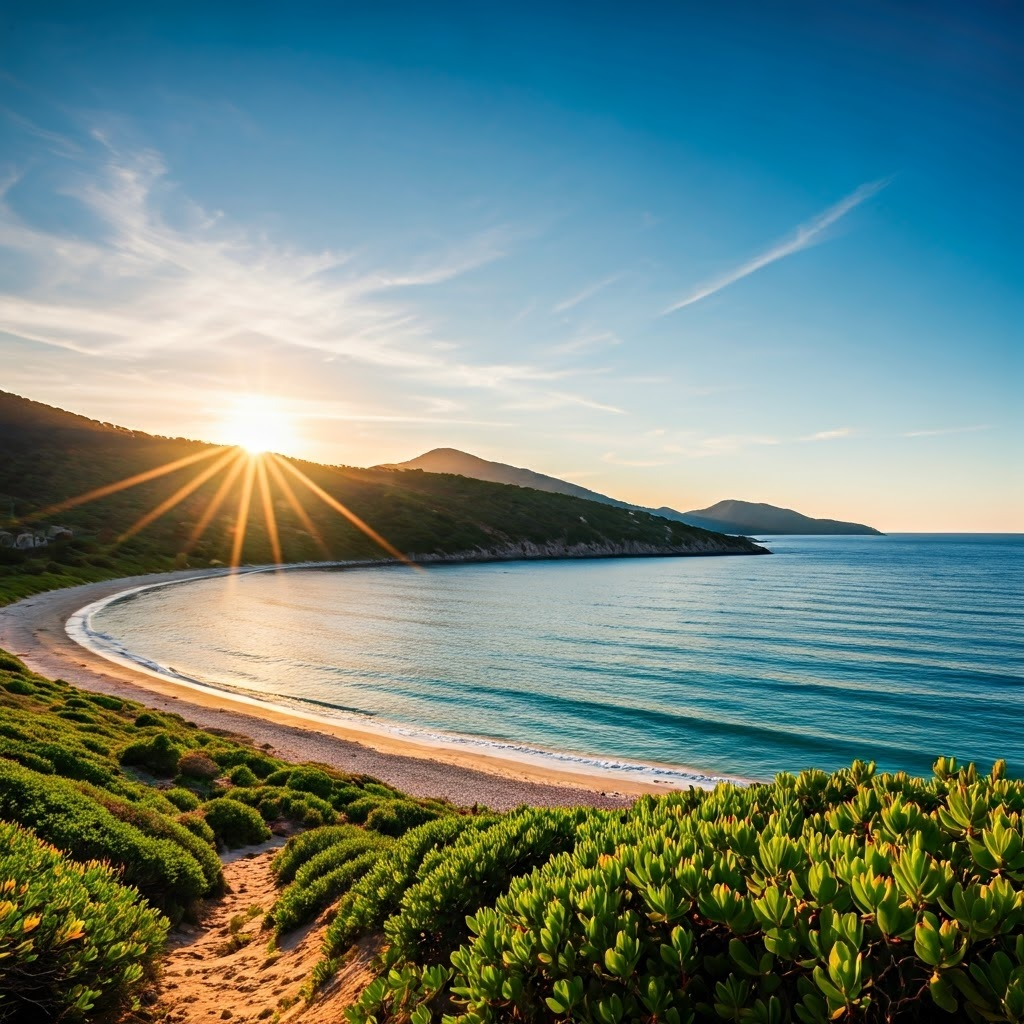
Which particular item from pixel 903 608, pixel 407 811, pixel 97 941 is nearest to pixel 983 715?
pixel 407 811

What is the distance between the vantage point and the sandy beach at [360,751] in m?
24.0

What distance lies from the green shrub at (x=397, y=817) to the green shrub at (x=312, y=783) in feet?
Result: 10.6

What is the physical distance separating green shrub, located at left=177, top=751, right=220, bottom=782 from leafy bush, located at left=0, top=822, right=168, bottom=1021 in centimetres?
1340

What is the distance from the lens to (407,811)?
53.2 ft

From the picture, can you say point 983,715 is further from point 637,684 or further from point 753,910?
point 753,910

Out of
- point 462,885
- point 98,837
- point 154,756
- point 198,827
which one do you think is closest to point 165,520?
point 154,756

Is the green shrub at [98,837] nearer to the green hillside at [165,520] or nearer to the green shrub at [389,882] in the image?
the green shrub at [389,882]

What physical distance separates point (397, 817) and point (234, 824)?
3.92 m

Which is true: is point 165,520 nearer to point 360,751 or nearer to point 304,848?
point 360,751

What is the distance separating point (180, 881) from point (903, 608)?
80.8 meters

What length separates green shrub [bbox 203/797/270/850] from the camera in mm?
15328

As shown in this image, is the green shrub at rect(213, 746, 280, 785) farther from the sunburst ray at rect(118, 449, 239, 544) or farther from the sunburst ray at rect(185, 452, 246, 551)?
the sunburst ray at rect(185, 452, 246, 551)

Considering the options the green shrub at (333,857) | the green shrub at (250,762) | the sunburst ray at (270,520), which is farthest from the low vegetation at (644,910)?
the sunburst ray at (270,520)

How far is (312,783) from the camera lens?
19625 millimetres
